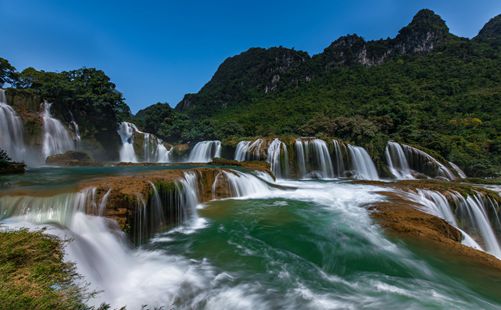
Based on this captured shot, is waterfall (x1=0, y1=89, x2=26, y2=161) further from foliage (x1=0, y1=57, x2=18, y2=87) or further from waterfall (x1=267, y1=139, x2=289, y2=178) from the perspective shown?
waterfall (x1=267, y1=139, x2=289, y2=178)

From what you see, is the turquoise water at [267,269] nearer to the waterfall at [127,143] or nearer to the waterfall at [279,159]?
→ the waterfall at [279,159]

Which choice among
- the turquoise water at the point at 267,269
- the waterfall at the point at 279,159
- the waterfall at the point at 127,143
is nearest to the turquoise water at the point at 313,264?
the turquoise water at the point at 267,269

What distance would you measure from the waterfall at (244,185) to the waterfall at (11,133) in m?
18.9

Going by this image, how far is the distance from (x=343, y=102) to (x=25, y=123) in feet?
172

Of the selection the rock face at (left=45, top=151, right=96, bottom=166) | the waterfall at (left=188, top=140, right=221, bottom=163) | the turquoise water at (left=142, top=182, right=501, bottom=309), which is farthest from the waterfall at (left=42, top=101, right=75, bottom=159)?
the turquoise water at (left=142, top=182, right=501, bottom=309)

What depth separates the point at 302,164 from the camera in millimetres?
18797

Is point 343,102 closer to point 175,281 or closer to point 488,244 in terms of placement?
point 488,244

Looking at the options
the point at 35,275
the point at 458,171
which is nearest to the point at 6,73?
the point at 35,275

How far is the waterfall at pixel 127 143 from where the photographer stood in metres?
26.4

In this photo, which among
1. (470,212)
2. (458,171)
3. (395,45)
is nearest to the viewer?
(470,212)

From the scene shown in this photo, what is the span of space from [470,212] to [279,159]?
463 inches

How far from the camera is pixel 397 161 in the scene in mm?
19672

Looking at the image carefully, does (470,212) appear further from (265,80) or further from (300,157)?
(265,80)

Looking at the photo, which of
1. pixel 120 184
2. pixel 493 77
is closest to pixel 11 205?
pixel 120 184
